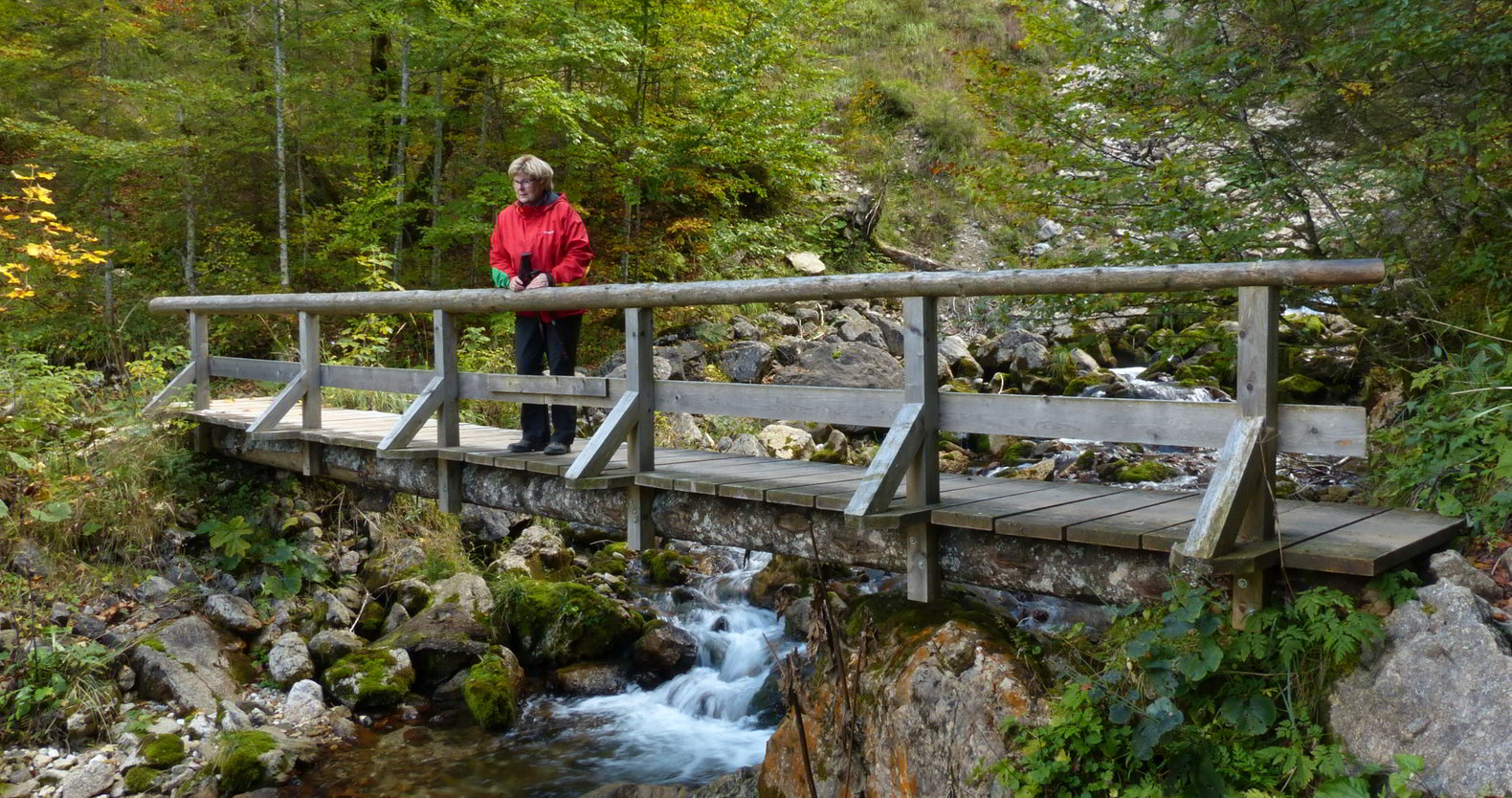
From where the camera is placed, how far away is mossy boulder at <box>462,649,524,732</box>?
7.24 m

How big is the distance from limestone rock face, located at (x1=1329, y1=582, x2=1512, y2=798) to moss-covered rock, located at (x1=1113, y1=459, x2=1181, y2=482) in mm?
5682

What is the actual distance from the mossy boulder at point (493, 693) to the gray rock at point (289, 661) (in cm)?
115

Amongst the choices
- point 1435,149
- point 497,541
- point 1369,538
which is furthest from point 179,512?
point 1435,149

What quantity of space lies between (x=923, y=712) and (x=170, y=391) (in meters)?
7.24

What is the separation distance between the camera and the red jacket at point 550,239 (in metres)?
6.03

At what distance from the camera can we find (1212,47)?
615cm

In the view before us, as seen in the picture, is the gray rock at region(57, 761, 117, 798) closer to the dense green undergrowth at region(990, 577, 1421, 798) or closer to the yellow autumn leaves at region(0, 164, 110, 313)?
the yellow autumn leaves at region(0, 164, 110, 313)

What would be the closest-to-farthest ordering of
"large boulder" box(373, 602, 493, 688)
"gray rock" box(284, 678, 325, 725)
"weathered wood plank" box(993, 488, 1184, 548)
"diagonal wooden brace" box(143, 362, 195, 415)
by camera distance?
"weathered wood plank" box(993, 488, 1184, 548)
"gray rock" box(284, 678, 325, 725)
"large boulder" box(373, 602, 493, 688)
"diagonal wooden brace" box(143, 362, 195, 415)

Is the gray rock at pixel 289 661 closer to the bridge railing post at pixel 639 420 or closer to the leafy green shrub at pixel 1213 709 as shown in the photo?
the bridge railing post at pixel 639 420

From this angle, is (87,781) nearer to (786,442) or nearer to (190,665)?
(190,665)

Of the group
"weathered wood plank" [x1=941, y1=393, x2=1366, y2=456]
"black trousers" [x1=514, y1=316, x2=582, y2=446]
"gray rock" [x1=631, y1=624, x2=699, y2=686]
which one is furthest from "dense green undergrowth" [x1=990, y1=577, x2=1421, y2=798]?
"gray rock" [x1=631, y1=624, x2=699, y2=686]

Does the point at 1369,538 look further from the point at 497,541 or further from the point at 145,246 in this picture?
the point at 145,246

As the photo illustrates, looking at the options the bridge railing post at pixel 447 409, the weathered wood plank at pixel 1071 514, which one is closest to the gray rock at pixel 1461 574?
the weathered wood plank at pixel 1071 514

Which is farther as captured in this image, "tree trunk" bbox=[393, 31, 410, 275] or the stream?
"tree trunk" bbox=[393, 31, 410, 275]
